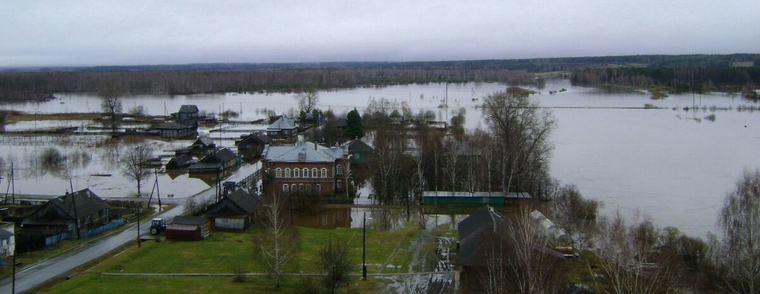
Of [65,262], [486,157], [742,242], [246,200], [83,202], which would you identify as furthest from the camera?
[486,157]

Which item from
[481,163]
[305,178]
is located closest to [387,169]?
[305,178]

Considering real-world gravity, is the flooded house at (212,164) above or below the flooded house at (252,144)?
below

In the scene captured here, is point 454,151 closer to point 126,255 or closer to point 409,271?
point 409,271

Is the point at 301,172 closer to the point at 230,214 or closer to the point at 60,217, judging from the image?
the point at 230,214

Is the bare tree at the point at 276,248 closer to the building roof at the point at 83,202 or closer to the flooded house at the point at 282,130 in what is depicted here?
the building roof at the point at 83,202

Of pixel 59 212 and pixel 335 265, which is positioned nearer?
pixel 335 265

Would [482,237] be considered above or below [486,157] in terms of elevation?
below

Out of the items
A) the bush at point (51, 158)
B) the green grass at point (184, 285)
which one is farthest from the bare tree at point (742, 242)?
the bush at point (51, 158)
